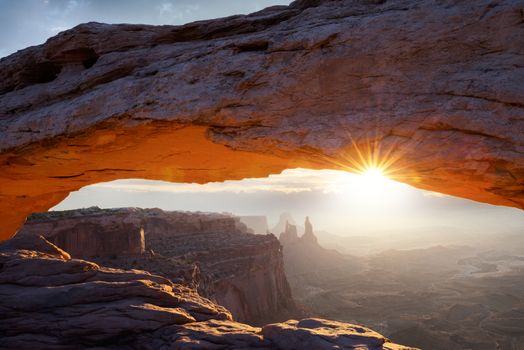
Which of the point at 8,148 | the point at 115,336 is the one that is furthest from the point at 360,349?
the point at 8,148

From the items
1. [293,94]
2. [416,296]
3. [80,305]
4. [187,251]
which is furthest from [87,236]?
[416,296]

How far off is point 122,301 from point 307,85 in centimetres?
873

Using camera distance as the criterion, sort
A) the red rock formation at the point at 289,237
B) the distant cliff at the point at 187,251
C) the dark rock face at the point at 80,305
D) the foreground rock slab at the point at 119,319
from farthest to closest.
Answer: the red rock formation at the point at 289,237 < the distant cliff at the point at 187,251 < the dark rock face at the point at 80,305 < the foreground rock slab at the point at 119,319

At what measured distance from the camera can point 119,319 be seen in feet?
31.2

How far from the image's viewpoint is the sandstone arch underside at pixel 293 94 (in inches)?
244

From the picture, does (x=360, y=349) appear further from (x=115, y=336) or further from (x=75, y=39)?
(x=75, y=39)

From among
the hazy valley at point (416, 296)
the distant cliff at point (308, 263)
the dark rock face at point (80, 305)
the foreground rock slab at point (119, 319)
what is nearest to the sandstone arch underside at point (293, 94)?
the dark rock face at point (80, 305)

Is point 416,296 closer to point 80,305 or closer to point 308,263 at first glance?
point 308,263

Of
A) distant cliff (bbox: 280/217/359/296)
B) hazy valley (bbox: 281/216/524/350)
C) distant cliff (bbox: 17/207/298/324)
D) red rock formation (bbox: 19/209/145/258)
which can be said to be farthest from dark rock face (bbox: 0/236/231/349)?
distant cliff (bbox: 280/217/359/296)

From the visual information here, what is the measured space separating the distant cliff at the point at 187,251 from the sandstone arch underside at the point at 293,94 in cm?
2333

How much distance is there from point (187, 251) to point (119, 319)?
44964 millimetres

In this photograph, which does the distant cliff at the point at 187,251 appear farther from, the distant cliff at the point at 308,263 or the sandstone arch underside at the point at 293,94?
the distant cliff at the point at 308,263

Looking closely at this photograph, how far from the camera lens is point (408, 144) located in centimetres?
659

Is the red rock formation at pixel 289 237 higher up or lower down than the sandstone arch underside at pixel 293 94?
lower down
